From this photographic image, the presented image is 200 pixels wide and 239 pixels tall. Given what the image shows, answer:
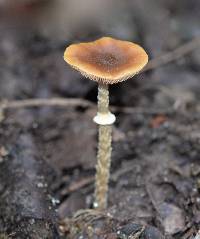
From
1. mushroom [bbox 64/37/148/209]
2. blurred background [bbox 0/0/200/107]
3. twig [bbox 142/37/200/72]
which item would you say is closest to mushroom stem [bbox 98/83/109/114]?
mushroom [bbox 64/37/148/209]

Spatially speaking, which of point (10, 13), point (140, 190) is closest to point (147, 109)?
point (140, 190)

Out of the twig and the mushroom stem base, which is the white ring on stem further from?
the twig

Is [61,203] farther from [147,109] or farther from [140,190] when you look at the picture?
[147,109]

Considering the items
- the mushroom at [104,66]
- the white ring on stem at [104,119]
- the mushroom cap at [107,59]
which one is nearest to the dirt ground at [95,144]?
the mushroom at [104,66]

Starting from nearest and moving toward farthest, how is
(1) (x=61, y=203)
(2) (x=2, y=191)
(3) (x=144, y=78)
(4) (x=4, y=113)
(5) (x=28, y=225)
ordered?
(5) (x=28, y=225) → (2) (x=2, y=191) → (1) (x=61, y=203) → (4) (x=4, y=113) → (3) (x=144, y=78)

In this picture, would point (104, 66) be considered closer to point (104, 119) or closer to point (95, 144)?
point (104, 119)
